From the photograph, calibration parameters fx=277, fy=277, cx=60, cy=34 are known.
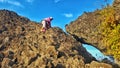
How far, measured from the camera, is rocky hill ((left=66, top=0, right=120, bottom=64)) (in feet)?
106

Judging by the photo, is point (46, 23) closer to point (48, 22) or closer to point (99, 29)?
point (48, 22)

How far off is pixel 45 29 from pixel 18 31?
15.3 ft

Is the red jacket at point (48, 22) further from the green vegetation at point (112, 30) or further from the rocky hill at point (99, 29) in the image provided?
the green vegetation at point (112, 30)

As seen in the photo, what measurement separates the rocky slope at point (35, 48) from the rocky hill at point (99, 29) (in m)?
3.48

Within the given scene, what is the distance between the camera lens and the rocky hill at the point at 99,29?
106 feet

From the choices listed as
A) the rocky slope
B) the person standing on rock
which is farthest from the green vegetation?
the person standing on rock

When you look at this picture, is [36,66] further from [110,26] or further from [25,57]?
[110,26]

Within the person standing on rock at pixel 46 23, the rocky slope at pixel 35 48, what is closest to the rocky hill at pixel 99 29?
the rocky slope at pixel 35 48

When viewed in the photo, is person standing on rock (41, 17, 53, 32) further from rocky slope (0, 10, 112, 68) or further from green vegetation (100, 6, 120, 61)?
green vegetation (100, 6, 120, 61)

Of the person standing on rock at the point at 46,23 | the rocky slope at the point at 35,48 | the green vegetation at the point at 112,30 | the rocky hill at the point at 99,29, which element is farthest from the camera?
the person standing on rock at the point at 46,23

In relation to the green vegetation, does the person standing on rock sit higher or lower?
higher

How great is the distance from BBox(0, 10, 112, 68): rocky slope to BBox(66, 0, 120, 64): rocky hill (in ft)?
11.4

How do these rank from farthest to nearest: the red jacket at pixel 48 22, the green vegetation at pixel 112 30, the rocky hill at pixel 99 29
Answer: the red jacket at pixel 48 22, the rocky hill at pixel 99 29, the green vegetation at pixel 112 30

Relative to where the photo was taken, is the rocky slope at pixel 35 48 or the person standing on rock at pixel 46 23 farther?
the person standing on rock at pixel 46 23
